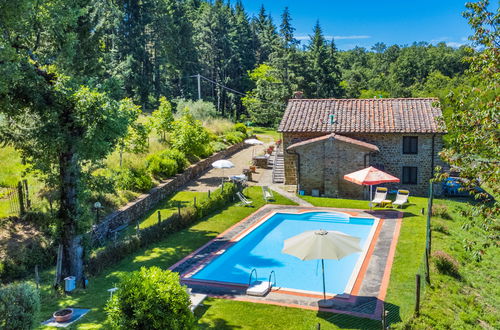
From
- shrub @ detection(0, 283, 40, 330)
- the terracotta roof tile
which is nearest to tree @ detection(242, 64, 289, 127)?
the terracotta roof tile

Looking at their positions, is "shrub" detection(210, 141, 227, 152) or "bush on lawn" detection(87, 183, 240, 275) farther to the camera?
"shrub" detection(210, 141, 227, 152)

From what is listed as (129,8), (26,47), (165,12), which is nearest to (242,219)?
(26,47)

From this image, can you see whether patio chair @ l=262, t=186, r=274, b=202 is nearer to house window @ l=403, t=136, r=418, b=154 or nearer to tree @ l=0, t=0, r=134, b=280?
house window @ l=403, t=136, r=418, b=154

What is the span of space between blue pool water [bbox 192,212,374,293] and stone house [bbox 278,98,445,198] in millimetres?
4944

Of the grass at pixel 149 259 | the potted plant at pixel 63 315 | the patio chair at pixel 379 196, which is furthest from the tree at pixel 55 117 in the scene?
the patio chair at pixel 379 196

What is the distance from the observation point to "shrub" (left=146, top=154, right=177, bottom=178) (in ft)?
89.9

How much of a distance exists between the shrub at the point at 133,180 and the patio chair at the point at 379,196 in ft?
45.4

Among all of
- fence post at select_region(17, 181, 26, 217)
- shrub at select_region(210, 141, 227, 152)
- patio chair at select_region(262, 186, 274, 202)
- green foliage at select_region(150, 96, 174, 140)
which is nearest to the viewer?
fence post at select_region(17, 181, 26, 217)

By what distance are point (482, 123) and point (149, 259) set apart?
42.4 feet

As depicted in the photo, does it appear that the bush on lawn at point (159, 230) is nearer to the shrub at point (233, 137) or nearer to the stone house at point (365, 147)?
the stone house at point (365, 147)

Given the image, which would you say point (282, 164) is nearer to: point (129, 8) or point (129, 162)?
point (129, 162)

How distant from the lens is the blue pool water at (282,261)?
1578 centimetres

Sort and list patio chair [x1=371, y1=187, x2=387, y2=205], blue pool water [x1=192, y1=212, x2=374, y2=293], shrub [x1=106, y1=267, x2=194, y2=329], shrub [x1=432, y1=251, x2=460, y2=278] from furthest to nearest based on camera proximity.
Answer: patio chair [x1=371, y1=187, x2=387, y2=205] → blue pool water [x1=192, y1=212, x2=374, y2=293] → shrub [x1=432, y1=251, x2=460, y2=278] → shrub [x1=106, y1=267, x2=194, y2=329]

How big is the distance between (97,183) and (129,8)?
141ft
